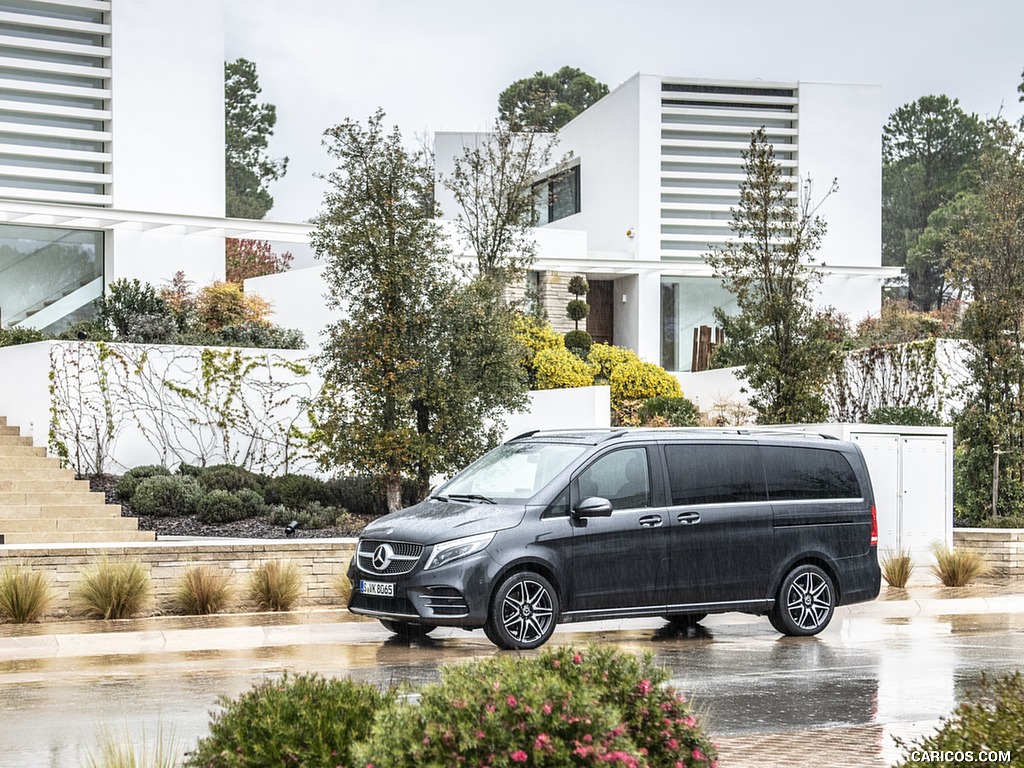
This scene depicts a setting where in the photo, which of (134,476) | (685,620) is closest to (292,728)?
(685,620)

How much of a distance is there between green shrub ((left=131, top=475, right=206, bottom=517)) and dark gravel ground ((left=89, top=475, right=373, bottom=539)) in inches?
4.1

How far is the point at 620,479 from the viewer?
13102 millimetres

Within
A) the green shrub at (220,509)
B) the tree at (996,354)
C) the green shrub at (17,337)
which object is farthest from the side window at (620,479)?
the green shrub at (17,337)

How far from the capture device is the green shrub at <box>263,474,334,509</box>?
19.9 metres

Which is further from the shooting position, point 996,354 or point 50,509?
point 996,354

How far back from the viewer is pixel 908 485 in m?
19.3

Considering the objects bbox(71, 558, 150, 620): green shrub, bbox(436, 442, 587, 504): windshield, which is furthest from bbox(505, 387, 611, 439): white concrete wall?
bbox(71, 558, 150, 620): green shrub

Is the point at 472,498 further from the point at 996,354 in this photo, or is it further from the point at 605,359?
the point at 605,359

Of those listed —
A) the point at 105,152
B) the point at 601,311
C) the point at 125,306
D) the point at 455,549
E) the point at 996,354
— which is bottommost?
the point at 455,549

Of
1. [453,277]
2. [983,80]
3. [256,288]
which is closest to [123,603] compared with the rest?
[453,277]

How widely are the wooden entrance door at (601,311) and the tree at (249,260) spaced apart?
13450 mm

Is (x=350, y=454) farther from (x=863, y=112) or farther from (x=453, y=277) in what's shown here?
(x=863, y=112)

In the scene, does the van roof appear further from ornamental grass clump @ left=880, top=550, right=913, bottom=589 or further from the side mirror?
ornamental grass clump @ left=880, top=550, right=913, bottom=589

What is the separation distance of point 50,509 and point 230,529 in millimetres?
2597
